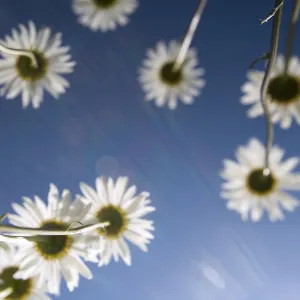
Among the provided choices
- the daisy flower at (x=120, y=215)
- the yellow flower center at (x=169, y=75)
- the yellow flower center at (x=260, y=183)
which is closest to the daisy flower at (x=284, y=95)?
the yellow flower center at (x=260, y=183)

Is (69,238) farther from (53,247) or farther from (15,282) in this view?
(15,282)

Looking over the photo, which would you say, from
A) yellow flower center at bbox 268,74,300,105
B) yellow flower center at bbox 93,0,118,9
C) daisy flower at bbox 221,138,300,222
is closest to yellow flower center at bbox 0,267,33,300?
daisy flower at bbox 221,138,300,222

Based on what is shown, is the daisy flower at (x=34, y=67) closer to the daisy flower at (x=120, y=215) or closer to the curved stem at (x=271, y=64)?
the daisy flower at (x=120, y=215)

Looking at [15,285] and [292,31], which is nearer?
[292,31]

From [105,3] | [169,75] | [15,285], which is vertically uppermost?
[169,75]

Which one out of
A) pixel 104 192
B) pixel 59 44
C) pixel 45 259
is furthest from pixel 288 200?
pixel 59 44

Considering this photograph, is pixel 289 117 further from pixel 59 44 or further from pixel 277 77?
pixel 59 44

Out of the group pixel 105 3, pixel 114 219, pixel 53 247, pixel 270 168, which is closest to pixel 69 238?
pixel 53 247

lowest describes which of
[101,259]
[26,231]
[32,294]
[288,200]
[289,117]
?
[26,231]
